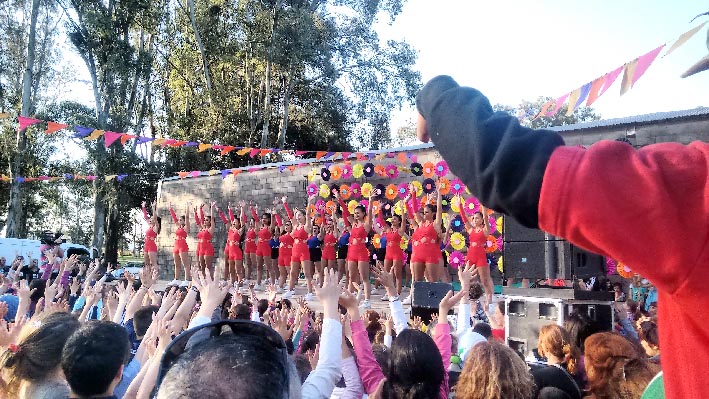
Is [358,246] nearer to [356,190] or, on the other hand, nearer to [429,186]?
[429,186]

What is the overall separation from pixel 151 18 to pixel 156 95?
493 centimetres

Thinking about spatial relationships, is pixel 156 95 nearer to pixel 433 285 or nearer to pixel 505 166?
pixel 433 285

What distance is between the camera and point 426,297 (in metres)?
6.55

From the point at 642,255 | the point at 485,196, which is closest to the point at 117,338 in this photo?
the point at 485,196

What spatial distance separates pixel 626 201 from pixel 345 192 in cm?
1288

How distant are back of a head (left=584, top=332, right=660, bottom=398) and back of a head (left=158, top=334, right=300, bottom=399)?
7.11 feet

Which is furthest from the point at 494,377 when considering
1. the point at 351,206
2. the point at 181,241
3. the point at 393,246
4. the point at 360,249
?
the point at 181,241

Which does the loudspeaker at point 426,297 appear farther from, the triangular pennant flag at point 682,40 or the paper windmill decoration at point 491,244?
the paper windmill decoration at point 491,244

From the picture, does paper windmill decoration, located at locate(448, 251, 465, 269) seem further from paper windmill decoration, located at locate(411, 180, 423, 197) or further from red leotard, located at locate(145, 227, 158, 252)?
red leotard, located at locate(145, 227, 158, 252)

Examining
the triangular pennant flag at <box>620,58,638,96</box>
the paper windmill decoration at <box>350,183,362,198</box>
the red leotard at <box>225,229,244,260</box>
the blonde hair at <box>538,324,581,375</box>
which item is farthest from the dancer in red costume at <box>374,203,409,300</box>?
the blonde hair at <box>538,324,581,375</box>

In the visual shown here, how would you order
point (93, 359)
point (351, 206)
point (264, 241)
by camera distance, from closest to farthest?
point (93, 359)
point (264, 241)
point (351, 206)

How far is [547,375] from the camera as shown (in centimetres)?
312

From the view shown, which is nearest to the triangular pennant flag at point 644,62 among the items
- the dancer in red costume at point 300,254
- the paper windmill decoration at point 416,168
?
the paper windmill decoration at point 416,168

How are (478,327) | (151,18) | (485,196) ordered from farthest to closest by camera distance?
(151,18) < (478,327) < (485,196)
